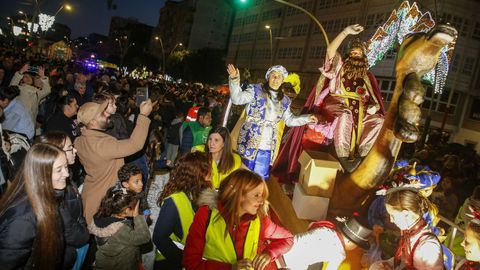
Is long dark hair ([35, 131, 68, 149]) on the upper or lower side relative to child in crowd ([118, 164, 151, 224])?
upper

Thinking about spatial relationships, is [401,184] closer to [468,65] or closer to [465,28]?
[465,28]

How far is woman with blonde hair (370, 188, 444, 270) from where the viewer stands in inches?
89.4

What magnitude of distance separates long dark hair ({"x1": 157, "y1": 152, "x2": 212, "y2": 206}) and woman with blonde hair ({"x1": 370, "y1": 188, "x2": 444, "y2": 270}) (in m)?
1.62

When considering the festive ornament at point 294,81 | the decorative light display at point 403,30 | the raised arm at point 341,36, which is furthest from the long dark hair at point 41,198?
the festive ornament at point 294,81

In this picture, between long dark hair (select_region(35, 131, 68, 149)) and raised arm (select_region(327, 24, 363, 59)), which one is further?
raised arm (select_region(327, 24, 363, 59))

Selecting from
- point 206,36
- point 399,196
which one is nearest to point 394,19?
point 399,196

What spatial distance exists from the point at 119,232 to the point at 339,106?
3111mm

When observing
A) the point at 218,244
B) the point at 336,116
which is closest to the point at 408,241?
the point at 218,244

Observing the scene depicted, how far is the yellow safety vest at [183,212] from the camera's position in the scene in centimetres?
302

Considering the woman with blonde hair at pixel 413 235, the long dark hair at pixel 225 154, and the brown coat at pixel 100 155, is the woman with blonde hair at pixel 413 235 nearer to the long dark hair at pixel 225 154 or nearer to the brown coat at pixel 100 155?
the long dark hair at pixel 225 154

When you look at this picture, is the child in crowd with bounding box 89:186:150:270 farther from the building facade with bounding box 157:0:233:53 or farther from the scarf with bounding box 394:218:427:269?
the building facade with bounding box 157:0:233:53

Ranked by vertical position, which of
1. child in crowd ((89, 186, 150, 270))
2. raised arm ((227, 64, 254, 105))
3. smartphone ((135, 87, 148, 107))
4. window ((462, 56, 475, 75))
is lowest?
child in crowd ((89, 186, 150, 270))

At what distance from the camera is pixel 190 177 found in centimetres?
322

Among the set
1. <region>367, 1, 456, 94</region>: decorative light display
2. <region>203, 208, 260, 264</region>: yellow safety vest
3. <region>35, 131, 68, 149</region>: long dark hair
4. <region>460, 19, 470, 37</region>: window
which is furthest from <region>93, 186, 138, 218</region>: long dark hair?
<region>460, 19, 470, 37</region>: window
